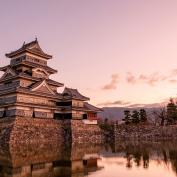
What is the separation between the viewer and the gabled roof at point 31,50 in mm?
43716

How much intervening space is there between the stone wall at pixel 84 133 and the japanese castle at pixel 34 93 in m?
1.35

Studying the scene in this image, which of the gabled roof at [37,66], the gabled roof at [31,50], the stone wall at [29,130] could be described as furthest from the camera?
the gabled roof at [31,50]

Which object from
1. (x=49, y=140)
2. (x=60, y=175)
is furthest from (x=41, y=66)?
(x=60, y=175)

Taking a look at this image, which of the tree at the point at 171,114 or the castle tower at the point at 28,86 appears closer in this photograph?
the castle tower at the point at 28,86

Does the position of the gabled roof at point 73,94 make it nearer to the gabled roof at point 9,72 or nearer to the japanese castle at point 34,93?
the japanese castle at point 34,93

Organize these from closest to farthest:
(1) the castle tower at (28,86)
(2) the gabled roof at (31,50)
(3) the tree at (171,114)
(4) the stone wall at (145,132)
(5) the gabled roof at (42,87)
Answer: (1) the castle tower at (28,86) → (5) the gabled roof at (42,87) → (2) the gabled roof at (31,50) → (4) the stone wall at (145,132) → (3) the tree at (171,114)

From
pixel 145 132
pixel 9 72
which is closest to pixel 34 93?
pixel 9 72

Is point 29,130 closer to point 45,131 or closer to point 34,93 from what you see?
point 45,131

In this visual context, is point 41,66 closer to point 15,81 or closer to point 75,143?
point 15,81

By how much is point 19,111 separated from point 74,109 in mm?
9384

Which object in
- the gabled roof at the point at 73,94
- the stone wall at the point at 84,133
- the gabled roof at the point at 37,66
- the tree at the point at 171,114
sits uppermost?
the gabled roof at the point at 37,66

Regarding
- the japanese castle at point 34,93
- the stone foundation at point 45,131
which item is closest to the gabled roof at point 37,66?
the japanese castle at point 34,93

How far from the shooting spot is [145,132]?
53656 mm

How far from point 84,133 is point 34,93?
10408 millimetres
